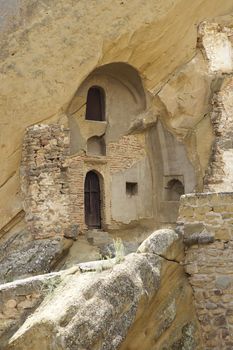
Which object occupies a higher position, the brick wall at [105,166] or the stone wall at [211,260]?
the brick wall at [105,166]

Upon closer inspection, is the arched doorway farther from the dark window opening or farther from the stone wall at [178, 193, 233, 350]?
the stone wall at [178, 193, 233, 350]

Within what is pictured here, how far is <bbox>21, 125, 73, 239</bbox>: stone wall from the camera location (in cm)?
1474

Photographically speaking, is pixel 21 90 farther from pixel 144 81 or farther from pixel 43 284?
pixel 43 284

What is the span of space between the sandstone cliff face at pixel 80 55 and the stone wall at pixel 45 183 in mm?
287

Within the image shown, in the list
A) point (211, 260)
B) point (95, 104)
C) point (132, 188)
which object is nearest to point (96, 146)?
point (95, 104)

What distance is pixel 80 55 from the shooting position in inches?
605

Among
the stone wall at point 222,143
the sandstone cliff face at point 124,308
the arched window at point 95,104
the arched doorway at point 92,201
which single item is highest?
the arched window at point 95,104

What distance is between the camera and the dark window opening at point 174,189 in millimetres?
17656

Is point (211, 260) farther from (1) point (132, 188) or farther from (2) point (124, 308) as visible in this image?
(1) point (132, 188)

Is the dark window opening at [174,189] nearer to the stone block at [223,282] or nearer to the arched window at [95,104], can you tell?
the arched window at [95,104]

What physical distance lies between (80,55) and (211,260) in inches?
→ 376

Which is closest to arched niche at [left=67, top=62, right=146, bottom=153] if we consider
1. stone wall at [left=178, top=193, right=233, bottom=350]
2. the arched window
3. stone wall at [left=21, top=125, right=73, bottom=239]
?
the arched window

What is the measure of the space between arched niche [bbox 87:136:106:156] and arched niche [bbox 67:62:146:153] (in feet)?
0.71

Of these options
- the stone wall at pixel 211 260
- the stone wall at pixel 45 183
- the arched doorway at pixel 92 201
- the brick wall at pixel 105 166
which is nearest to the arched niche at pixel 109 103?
the brick wall at pixel 105 166
